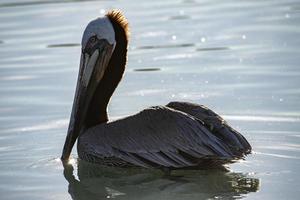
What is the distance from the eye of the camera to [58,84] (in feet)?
29.9

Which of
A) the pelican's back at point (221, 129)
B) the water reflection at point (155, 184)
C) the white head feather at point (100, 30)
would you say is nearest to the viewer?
the water reflection at point (155, 184)

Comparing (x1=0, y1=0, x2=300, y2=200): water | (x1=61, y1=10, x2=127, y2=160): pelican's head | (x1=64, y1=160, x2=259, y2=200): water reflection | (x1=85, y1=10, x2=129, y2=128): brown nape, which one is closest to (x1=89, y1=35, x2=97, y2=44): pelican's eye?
(x1=61, y1=10, x2=127, y2=160): pelican's head

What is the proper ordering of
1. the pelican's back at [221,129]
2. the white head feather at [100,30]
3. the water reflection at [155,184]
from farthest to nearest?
the white head feather at [100,30] < the pelican's back at [221,129] < the water reflection at [155,184]

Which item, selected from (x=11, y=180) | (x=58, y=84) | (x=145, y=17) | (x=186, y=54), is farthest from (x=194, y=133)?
(x=145, y=17)

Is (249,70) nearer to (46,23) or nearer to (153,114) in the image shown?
(153,114)

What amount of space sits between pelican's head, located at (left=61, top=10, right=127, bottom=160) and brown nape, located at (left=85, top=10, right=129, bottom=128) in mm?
16

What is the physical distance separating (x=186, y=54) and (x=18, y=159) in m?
3.43

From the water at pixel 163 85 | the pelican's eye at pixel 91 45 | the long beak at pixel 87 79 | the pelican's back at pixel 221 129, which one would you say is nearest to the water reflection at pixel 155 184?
the water at pixel 163 85

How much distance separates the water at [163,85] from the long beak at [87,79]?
30 cm

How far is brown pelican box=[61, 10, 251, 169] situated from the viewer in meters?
6.30

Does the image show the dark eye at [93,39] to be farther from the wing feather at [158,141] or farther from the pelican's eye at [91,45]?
the wing feather at [158,141]

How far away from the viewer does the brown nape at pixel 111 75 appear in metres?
7.25

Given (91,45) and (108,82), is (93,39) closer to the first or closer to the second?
(91,45)

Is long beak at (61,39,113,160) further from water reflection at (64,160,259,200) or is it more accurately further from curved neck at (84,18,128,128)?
water reflection at (64,160,259,200)
